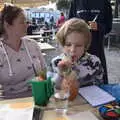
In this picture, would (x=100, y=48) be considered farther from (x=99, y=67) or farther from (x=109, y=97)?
(x=109, y=97)

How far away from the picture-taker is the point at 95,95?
157 cm

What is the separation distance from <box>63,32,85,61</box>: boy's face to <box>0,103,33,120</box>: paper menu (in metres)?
0.49

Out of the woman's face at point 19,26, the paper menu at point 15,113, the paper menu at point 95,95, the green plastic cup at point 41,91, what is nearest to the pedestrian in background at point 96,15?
the woman's face at point 19,26

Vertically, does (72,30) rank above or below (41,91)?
above

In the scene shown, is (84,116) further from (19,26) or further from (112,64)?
(112,64)

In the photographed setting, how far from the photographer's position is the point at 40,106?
1442 millimetres

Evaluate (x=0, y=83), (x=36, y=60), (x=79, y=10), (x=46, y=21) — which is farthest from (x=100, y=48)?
(x=46, y=21)

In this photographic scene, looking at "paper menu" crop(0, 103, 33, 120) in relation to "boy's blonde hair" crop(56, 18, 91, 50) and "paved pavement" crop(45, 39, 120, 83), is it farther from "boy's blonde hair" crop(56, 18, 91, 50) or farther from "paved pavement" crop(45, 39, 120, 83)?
"paved pavement" crop(45, 39, 120, 83)

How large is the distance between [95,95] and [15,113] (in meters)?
0.46

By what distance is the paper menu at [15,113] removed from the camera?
4.12 feet

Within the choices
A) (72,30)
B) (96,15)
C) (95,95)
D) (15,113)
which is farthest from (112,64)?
(15,113)

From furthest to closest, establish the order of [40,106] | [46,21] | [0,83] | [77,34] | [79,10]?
[46,21] < [79,10] < [0,83] < [77,34] < [40,106]

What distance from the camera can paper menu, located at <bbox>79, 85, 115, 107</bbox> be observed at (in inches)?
58.1

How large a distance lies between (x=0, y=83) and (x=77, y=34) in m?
0.57
